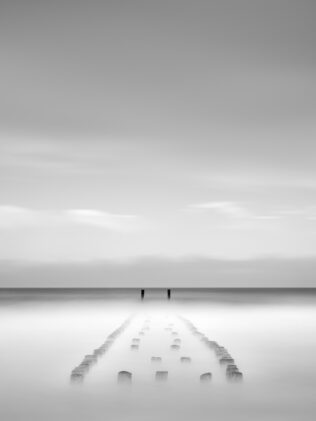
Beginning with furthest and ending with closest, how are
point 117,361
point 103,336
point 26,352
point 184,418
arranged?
point 103,336 < point 26,352 < point 117,361 < point 184,418

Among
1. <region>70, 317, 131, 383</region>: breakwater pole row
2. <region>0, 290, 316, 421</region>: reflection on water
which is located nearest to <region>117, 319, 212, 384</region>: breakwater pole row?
<region>0, 290, 316, 421</region>: reflection on water

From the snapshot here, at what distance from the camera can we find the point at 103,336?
17734 millimetres

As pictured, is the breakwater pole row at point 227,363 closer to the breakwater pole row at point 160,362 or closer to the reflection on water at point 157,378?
the reflection on water at point 157,378

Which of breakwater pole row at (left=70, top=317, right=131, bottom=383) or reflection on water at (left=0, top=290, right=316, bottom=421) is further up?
breakwater pole row at (left=70, top=317, right=131, bottom=383)

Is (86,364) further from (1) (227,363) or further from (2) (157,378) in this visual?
(1) (227,363)

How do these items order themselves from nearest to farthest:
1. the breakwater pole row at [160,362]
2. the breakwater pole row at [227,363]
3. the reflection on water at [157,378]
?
the reflection on water at [157,378] < the breakwater pole row at [160,362] < the breakwater pole row at [227,363]

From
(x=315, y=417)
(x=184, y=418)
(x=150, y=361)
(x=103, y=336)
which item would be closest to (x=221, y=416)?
(x=184, y=418)

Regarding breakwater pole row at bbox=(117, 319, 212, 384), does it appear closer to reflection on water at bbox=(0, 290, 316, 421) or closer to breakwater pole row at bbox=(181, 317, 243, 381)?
reflection on water at bbox=(0, 290, 316, 421)

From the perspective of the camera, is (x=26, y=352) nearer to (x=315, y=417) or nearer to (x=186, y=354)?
(x=186, y=354)

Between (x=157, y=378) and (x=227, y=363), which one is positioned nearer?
(x=157, y=378)

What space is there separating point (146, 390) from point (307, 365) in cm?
467

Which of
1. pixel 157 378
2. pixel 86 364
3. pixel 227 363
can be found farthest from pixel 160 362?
pixel 157 378

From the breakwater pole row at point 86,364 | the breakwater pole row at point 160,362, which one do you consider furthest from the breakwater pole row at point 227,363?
the breakwater pole row at point 86,364

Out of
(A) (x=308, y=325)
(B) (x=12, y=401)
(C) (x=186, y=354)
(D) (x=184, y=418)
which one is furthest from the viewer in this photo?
(A) (x=308, y=325)
